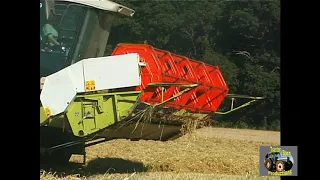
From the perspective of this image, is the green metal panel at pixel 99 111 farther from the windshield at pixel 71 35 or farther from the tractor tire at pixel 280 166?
the tractor tire at pixel 280 166

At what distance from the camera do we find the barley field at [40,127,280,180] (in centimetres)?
464

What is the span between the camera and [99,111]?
4.21 meters

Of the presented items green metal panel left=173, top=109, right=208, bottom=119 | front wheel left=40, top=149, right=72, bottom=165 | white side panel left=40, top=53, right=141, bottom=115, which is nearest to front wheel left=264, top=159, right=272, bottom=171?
white side panel left=40, top=53, right=141, bottom=115

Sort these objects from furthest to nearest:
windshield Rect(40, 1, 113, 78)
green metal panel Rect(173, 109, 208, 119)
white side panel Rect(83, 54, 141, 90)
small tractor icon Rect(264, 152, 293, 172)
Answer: green metal panel Rect(173, 109, 208, 119) → windshield Rect(40, 1, 113, 78) → white side panel Rect(83, 54, 141, 90) → small tractor icon Rect(264, 152, 293, 172)

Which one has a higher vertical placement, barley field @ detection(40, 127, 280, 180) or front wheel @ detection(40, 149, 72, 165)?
front wheel @ detection(40, 149, 72, 165)

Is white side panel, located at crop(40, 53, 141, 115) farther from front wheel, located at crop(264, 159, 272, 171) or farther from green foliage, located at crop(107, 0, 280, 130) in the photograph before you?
front wheel, located at crop(264, 159, 272, 171)

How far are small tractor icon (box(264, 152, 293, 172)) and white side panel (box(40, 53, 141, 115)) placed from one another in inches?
48.0

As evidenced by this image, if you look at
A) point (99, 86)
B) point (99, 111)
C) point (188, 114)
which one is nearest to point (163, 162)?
point (188, 114)

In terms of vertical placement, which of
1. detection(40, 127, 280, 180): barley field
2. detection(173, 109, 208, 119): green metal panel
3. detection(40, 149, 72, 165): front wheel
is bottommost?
detection(40, 127, 280, 180): barley field

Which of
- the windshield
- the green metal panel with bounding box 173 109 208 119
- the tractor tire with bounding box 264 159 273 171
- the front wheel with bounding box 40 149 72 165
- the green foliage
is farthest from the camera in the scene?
→ the green foliage

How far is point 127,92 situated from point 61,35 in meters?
0.81
